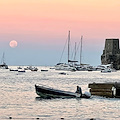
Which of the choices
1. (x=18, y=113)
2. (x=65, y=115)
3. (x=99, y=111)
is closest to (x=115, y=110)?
(x=99, y=111)

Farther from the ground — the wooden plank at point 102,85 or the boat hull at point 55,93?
the wooden plank at point 102,85

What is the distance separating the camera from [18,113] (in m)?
37.6

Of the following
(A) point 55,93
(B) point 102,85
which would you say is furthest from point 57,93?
(B) point 102,85

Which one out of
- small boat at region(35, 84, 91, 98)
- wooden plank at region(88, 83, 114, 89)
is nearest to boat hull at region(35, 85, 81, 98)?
small boat at region(35, 84, 91, 98)

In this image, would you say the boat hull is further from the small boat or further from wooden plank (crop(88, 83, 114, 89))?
wooden plank (crop(88, 83, 114, 89))

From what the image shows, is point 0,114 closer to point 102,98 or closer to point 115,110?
point 115,110

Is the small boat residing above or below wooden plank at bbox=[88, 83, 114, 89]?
below

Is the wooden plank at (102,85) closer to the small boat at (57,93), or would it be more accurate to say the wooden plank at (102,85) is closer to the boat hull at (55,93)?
the small boat at (57,93)

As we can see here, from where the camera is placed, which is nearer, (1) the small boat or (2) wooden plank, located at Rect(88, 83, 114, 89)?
(2) wooden plank, located at Rect(88, 83, 114, 89)

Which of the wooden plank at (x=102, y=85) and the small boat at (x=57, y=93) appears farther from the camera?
the small boat at (x=57, y=93)

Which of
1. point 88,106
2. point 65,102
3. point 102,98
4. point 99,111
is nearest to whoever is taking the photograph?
point 99,111

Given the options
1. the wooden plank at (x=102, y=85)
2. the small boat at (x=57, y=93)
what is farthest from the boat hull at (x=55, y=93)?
the wooden plank at (x=102, y=85)

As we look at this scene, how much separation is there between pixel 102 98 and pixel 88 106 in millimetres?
6745

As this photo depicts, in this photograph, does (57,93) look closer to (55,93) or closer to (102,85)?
(55,93)
